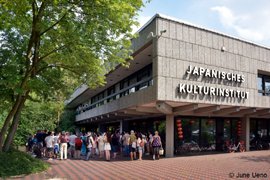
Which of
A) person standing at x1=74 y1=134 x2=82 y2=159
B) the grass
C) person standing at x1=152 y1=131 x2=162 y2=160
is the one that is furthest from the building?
the grass

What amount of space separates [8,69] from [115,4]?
222 inches

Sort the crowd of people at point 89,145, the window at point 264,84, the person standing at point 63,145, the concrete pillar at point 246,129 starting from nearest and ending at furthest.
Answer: the crowd of people at point 89,145, the person standing at point 63,145, the concrete pillar at point 246,129, the window at point 264,84

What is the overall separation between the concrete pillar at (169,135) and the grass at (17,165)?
870 cm

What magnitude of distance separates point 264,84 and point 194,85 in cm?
1018

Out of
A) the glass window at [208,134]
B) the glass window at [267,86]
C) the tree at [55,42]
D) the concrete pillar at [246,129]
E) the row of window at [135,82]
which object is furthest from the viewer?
the glass window at [267,86]

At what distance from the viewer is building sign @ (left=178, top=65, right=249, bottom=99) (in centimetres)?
1880

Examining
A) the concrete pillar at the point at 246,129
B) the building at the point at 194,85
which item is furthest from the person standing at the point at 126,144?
the concrete pillar at the point at 246,129

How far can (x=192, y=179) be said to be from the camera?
11289 mm

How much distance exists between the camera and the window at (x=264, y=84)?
25.6m

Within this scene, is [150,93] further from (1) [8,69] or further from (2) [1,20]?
(2) [1,20]

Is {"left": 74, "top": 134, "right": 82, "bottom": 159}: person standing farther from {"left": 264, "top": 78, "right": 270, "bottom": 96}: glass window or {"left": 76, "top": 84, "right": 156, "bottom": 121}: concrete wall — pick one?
{"left": 264, "top": 78, "right": 270, "bottom": 96}: glass window

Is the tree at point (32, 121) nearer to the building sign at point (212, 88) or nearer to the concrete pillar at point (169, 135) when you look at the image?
the concrete pillar at point (169, 135)

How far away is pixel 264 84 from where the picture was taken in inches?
1038

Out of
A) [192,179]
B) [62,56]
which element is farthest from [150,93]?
[192,179]
